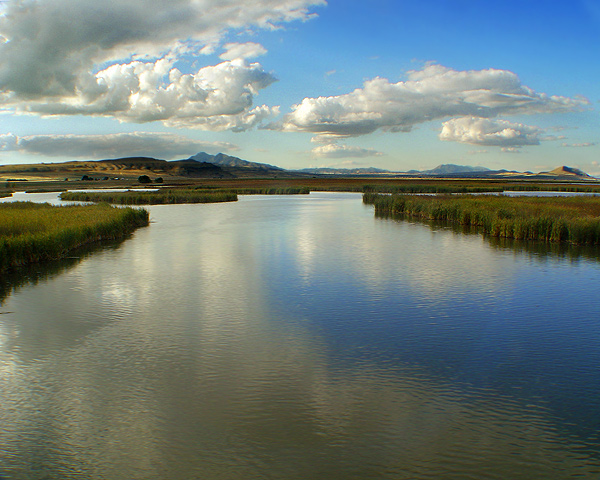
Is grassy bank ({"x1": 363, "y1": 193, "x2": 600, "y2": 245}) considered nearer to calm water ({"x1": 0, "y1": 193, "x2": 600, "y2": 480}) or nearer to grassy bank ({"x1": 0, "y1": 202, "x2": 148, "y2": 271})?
calm water ({"x1": 0, "y1": 193, "x2": 600, "y2": 480})

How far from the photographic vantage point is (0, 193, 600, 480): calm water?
17.9ft

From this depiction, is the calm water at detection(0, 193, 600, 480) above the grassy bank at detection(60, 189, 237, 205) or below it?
below

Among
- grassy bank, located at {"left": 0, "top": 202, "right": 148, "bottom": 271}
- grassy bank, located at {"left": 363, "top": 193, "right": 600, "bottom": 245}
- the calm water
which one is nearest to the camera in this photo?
the calm water

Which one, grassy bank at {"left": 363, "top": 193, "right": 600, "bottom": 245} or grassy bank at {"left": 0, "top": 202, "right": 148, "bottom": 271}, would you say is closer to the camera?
grassy bank at {"left": 0, "top": 202, "right": 148, "bottom": 271}

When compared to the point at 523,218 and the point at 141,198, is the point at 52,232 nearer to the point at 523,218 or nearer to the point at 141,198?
the point at 523,218

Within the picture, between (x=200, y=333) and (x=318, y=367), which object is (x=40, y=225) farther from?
(x=318, y=367)

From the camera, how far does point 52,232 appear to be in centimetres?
1934

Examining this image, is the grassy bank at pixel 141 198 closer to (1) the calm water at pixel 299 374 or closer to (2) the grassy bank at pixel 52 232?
(2) the grassy bank at pixel 52 232

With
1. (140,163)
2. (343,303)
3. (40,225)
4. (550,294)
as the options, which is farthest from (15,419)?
(140,163)

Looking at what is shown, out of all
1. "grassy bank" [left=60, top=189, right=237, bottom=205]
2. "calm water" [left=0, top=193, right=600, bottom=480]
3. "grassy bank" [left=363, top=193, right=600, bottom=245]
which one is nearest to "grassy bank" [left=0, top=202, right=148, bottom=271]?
"calm water" [left=0, top=193, right=600, bottom=480]

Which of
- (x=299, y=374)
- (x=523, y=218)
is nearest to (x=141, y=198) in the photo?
(x=523, y=218)

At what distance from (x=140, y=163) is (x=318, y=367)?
185185mm

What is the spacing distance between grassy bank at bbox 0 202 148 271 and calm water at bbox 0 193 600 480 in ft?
4.22

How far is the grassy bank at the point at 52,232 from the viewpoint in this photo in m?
16.8
